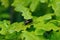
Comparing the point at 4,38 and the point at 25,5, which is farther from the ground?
the point at 25,5

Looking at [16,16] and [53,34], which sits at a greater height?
[16,16]

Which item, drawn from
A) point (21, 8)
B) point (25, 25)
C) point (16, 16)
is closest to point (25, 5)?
point (21, 8)

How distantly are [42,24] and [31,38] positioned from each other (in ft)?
0.32

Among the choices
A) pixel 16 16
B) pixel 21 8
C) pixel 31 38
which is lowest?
pixel 31 38

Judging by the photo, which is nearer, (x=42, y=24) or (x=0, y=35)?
(x=42, y=24)

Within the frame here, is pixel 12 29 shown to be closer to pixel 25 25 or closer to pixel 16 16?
pixel 25 25

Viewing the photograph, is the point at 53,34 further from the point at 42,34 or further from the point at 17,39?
the point at 17,39

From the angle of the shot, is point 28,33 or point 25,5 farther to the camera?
point 25,5

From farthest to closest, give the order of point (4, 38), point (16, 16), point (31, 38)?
point (16, 16) → point (4, 38) → point (31, 38)

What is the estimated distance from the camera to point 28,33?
103 cm

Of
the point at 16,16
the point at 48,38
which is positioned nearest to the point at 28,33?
the point at 48,38

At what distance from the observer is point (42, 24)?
1026 millimetres

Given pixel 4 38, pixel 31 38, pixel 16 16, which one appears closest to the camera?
pixel 31 38

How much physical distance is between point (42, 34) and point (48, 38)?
0.06 meters
